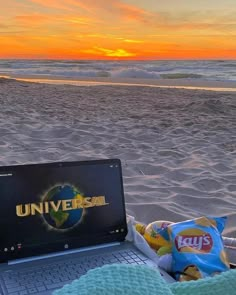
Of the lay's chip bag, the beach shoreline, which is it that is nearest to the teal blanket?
the lay's chip bag

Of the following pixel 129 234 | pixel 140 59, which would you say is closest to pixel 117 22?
pixel 140 59

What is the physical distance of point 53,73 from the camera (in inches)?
784

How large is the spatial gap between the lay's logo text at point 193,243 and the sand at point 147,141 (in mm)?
1251

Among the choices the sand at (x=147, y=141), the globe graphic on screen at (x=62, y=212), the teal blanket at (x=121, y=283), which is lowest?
the sand at (x=147, y=141)

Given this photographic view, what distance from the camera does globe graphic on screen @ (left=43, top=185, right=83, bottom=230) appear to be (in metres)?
1.89

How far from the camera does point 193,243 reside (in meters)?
1.97

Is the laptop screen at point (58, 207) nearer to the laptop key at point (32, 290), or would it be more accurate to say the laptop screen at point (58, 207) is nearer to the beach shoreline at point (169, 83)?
the laptop key at point (32, 290)

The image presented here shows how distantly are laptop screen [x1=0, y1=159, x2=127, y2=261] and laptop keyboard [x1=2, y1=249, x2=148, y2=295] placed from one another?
86mm

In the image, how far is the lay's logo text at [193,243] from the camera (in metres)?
1.94

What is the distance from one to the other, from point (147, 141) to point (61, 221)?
13.7 ft

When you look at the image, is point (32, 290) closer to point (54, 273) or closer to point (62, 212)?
point (54, 273)

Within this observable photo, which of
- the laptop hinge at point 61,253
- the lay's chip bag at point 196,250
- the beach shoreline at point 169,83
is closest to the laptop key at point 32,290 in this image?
the laptop hinge at point 61,253

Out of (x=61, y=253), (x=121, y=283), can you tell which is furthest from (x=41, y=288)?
(x=121, y=283)

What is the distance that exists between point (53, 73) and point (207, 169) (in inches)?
627
